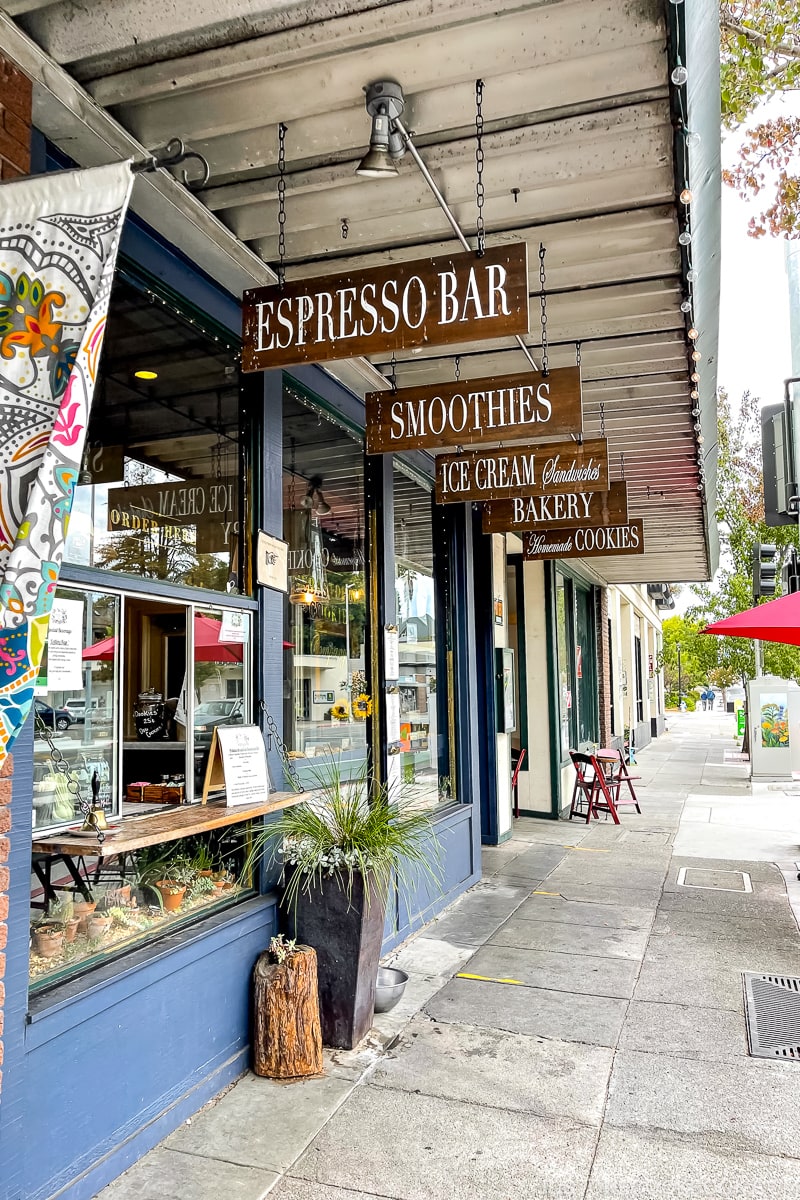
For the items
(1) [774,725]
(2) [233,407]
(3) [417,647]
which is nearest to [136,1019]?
(2) [233,407]

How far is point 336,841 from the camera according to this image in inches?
168

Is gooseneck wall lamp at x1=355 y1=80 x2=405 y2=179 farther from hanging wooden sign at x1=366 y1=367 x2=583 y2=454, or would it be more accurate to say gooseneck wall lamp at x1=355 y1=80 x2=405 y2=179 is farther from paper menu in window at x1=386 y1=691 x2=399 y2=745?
paper menu in window at x1=386 y1=691 x2=399 y2=745

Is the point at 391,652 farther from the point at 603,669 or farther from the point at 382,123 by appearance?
the point at 603,669

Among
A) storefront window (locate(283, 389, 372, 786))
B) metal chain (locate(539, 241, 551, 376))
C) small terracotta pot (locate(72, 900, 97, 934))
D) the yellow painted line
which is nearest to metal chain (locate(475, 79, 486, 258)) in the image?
metal chain (locate(539, 241, 551, 376))

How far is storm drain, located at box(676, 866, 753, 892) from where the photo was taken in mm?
7355

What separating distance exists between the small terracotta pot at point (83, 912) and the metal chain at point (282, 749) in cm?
122

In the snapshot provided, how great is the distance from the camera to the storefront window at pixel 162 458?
363cm

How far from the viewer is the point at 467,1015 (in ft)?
15.2

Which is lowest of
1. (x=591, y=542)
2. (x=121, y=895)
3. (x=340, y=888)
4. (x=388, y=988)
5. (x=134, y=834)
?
(x=388, y=988)

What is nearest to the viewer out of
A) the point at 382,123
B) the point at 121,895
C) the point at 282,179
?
the point at 382,123

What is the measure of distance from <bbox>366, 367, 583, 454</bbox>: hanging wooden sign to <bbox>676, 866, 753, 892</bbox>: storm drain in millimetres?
4786

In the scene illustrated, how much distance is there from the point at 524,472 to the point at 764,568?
664cm

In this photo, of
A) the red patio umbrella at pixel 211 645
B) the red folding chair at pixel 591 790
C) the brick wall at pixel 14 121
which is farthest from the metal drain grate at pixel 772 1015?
the red folding chair at pixel 591 790

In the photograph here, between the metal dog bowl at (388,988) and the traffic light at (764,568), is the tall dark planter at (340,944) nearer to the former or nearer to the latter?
the metal dog bowl at (388,988)
